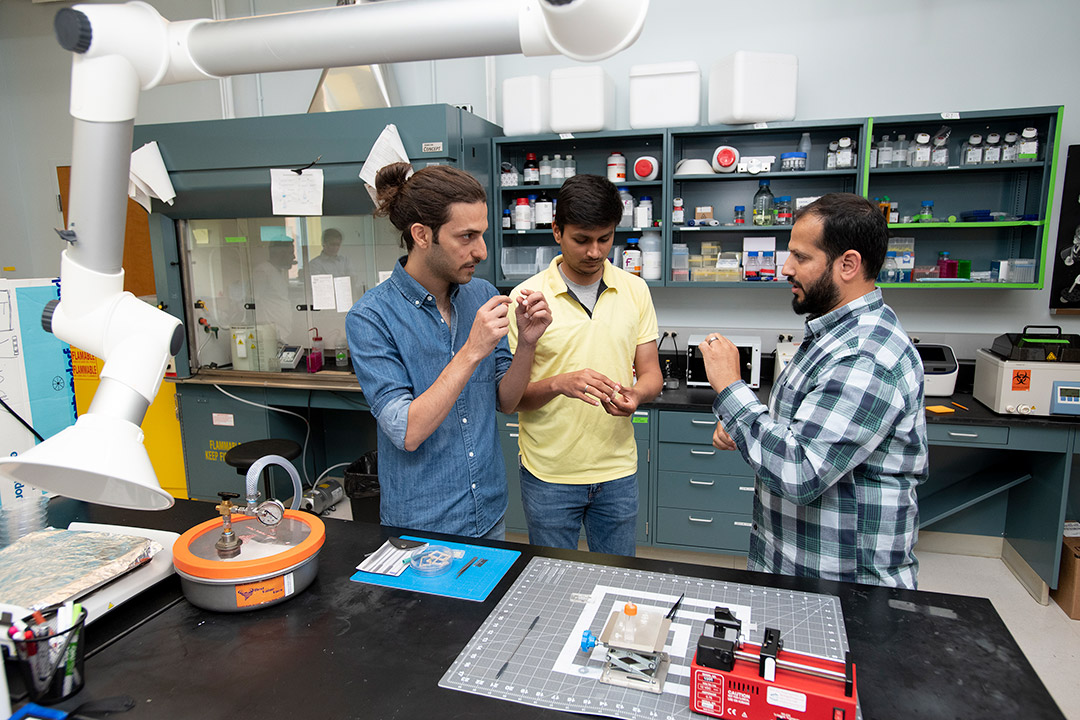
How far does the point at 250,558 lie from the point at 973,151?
3337 millimetres

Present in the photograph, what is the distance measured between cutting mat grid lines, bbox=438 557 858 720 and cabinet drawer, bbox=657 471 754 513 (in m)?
1.81

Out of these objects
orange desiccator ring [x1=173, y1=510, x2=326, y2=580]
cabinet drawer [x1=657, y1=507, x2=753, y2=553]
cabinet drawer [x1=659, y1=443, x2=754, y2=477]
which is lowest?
cabinet drawer [x1=657, y1=507, x2=753, y2=553]

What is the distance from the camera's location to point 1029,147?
286cm

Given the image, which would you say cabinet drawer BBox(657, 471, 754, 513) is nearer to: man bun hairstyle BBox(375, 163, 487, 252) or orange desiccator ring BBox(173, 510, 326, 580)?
man bun hairstyle BBox(375, 163, 487, 252)

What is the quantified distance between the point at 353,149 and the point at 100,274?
2256mm

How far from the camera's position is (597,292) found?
1.93 metres

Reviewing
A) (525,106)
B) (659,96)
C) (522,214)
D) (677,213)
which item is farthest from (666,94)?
(522,214)

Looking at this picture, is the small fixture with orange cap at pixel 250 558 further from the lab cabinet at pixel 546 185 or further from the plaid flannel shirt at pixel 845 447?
the lab cabinet at pixel 546 185

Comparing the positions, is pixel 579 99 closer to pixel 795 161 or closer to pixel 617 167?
pixel 617 167

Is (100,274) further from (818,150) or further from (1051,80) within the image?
(1051,80)

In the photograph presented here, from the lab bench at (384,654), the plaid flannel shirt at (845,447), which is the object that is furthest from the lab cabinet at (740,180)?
the lab bench at (384,654)

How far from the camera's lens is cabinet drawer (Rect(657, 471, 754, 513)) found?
295cm

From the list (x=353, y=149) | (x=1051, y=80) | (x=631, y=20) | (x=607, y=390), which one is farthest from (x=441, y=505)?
(x=1051, y=80)

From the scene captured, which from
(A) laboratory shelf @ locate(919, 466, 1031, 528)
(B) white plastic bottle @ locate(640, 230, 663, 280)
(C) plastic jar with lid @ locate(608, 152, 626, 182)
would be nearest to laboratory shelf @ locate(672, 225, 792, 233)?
(B) white plastic bottle @ locate(640, 230, 663, 280)
